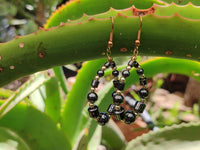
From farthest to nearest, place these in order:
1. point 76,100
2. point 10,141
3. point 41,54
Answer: point 76,100 < point 10,141 < point 41,54

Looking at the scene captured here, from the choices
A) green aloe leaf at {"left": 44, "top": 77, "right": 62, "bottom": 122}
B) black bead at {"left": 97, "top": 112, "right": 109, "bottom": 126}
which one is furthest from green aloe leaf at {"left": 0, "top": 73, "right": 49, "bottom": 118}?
black bead at {"left": 97, "top": 112, "right": 109, "bottom": 126}

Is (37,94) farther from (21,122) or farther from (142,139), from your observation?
(142,139)

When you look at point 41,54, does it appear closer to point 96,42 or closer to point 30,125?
point 96,42

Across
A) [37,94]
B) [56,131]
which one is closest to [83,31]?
[56,131]

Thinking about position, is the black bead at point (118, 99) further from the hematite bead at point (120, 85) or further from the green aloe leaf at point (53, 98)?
the green aloe leaf at point (53, 98)

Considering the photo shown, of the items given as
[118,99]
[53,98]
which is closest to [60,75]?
[53,98]

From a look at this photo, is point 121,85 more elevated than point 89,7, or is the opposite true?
point 89,7
